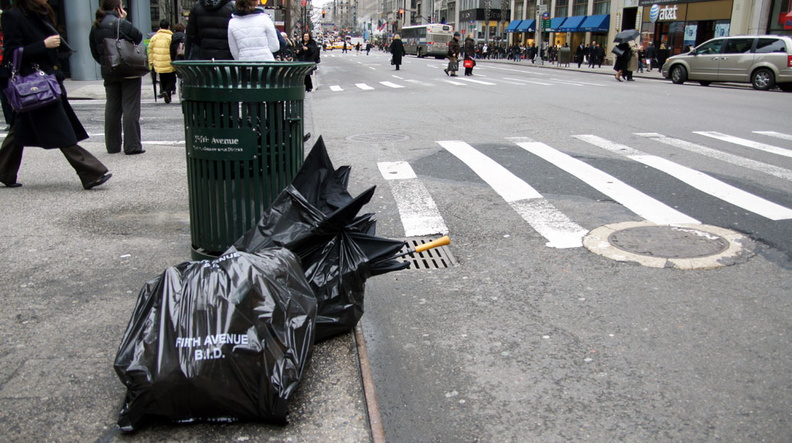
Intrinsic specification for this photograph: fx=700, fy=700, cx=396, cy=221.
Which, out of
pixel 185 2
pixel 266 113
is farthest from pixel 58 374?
pixel 185 2

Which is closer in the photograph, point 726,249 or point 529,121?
point 726,249

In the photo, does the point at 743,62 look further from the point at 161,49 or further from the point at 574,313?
the point at 574,313

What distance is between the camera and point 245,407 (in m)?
2.72

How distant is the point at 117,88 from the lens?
869 cm

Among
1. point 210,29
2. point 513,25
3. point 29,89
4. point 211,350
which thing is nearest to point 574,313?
point 211,350

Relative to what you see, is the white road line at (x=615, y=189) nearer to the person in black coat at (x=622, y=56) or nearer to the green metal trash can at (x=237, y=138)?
the green metal trash can at (x=237, y=138)

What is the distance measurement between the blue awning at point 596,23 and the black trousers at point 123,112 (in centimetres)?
4639

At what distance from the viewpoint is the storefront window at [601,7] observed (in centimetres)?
5006

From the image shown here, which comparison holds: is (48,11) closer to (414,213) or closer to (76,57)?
(414,213)

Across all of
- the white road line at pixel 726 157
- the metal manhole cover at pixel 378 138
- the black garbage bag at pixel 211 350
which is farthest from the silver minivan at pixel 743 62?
the black garbage bag at pixel 211 350

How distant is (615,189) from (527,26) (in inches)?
2427

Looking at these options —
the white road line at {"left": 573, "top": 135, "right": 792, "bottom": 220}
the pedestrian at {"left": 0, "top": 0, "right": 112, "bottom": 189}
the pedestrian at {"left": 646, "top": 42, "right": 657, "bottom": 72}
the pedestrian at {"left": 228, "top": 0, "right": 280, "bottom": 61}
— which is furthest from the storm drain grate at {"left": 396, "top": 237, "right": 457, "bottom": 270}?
the pedestrian at {"left": 646, "top": 42, "right": 657, "bottom": 72}

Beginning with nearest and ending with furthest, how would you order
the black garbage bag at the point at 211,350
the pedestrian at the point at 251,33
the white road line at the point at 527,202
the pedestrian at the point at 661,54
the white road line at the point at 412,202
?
the black garbage bag at the point at 211,350, the white road line at the point at 527,202, the white road line at the point at 412,202, the pedestrian at the point at 251,33, the pedestrian at the point at 661,54

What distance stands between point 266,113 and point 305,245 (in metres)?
0.94
